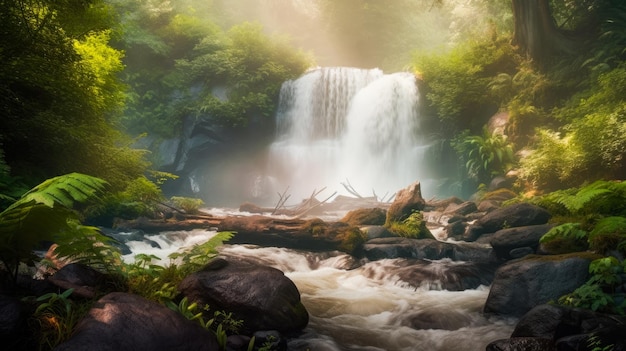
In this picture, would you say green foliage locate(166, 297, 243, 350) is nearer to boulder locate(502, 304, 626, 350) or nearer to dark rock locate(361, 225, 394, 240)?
boulder locate(502, 304, 626, 350)

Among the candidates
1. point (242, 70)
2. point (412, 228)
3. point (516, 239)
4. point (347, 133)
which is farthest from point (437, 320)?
point (242, 70)

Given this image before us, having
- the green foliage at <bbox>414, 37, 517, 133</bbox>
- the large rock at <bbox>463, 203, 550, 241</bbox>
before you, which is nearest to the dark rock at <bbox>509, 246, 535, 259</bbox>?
the large rock at <bbox>463, 203, 550, 241</bbox>

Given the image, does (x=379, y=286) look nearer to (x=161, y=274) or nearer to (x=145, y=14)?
(x=161, y=274)

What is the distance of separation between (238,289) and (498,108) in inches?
673

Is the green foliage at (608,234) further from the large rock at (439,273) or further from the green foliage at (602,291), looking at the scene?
the large rock at (439,273)

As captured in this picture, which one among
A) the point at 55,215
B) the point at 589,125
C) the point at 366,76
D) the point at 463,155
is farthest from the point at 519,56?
the point at 55,215

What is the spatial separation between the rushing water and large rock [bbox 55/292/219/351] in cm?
168

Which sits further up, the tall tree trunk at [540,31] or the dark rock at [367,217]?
the tall tree trunk at [540,31]

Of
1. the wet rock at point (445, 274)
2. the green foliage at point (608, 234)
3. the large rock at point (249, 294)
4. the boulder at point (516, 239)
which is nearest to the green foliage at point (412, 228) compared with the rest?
the wet rock at point (445, 274)

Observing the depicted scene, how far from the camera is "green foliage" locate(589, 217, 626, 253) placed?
5.73 metres

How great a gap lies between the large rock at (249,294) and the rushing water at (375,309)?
36 centimetres

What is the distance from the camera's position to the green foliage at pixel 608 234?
5730mm

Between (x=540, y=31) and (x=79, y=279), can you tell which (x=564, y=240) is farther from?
(x=540, y=31)

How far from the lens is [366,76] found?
25141mm
